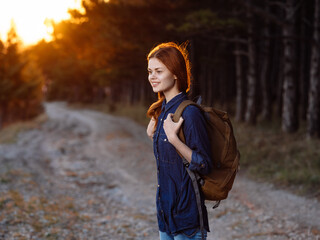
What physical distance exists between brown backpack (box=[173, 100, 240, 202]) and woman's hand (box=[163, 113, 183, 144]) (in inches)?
1.5

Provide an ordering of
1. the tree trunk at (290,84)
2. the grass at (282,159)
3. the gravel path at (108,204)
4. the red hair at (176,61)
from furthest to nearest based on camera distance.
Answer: the tree trunk at (290,84)
the grass at (282,159)
the gravel path at (108,204)
the red hair at (176,61)

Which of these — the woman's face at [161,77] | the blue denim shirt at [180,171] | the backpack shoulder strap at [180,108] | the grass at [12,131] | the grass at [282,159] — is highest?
the woman's face at [161,77]

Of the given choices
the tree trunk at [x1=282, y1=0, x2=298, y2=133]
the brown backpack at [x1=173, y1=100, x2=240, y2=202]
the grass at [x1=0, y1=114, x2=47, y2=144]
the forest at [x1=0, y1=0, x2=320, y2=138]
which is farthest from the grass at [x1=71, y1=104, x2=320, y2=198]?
Result: the grass at [x1=0, y1=114, x2=47, y2=144]

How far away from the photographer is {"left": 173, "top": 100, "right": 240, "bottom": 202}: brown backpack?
2.37 metres

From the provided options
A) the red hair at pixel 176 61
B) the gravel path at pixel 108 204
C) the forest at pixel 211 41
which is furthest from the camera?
the forest at pixel 211 41

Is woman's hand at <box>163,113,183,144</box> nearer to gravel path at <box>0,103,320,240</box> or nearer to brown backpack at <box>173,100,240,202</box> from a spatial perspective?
brown backpack at <box>173,100,240,202</box>

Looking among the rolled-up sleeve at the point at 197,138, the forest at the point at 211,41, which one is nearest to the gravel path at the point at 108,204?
the forest at the point at 211,41

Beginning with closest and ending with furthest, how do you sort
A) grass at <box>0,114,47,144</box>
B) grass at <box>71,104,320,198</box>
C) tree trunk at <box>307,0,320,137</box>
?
grass at <box>71,104,320,198</box> → tree trunk at <box>307,0,320,137</box> → grass at <box>0,114,47,144</box>

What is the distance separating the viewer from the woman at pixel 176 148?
233 cm

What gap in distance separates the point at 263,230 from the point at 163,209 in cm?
391

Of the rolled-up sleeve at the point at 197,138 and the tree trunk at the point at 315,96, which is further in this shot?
the tree trunk at the point at 315,96

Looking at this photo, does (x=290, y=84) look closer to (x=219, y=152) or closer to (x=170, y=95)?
(x=170, y=95)

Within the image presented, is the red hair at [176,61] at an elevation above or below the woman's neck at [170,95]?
above

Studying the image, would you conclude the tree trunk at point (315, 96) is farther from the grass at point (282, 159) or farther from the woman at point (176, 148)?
the woman at point (176, 148)
